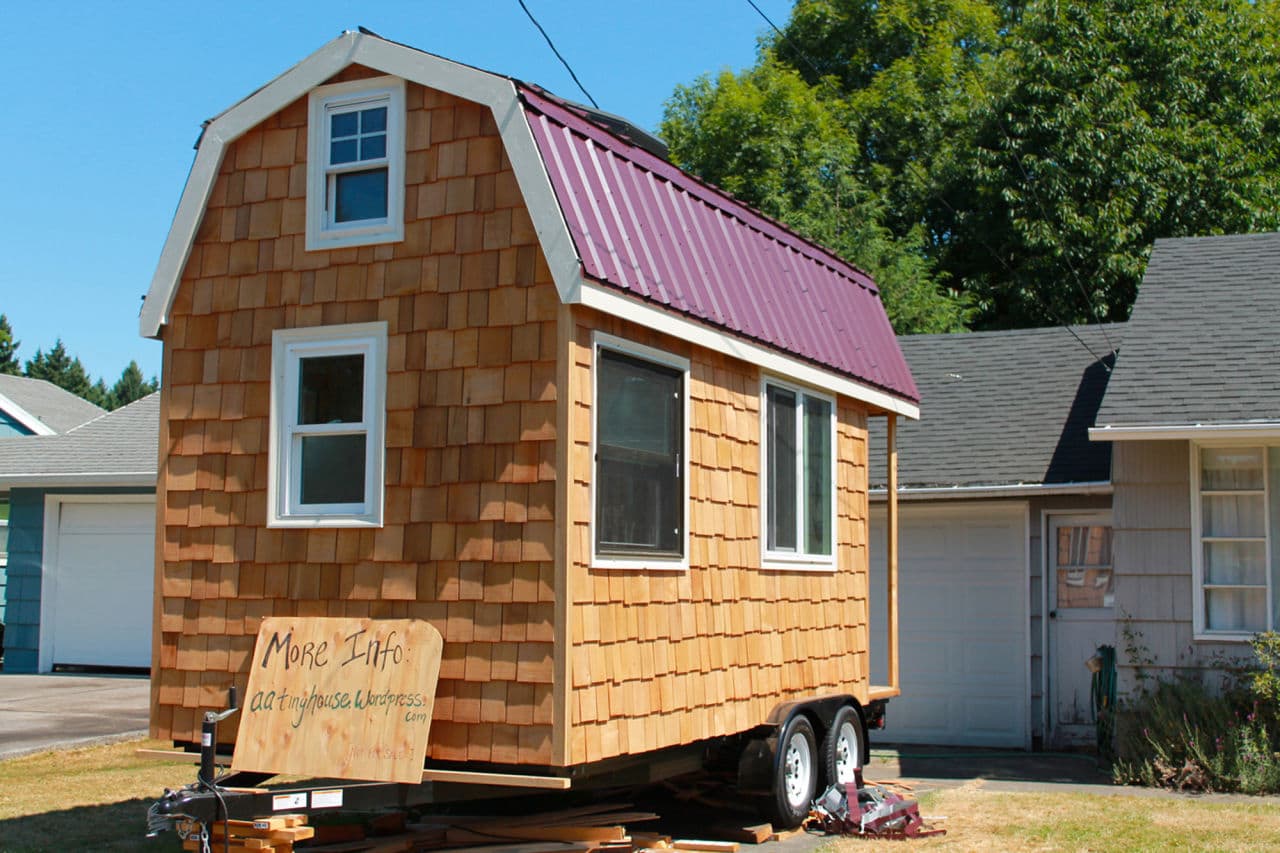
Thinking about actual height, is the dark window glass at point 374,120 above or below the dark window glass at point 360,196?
above

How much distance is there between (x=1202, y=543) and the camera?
11.9 metres

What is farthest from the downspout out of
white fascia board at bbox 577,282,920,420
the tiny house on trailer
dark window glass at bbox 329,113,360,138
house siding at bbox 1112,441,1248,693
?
dark window glass at bbox 329,113,360,138

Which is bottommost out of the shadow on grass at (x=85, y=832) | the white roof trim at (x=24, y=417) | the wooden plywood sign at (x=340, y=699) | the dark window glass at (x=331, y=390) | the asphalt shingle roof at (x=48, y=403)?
the shadow on grass at (x=85, y=832)

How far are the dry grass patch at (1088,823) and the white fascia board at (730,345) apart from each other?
120 inches

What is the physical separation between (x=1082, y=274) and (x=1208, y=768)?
15.8 m

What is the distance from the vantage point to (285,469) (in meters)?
8.19

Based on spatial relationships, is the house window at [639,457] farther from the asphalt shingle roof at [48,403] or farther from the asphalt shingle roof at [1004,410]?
the asphalt shingle roof at [48,403]

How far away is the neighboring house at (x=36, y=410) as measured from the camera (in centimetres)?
2847

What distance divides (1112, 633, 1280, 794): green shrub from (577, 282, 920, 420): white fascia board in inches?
124

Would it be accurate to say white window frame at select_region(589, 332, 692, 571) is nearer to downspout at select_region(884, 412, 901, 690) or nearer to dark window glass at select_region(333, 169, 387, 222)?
dark window glass at select_region(333, 169, 387, 222)

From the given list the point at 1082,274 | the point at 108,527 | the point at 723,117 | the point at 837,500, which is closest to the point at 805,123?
the point at 723,117

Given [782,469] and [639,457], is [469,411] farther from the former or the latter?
[782,469]

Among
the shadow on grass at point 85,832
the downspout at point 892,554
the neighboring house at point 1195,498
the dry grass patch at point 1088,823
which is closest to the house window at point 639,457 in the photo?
the dry grass patch at point 1088,823

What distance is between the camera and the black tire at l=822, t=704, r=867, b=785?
10.0 m
